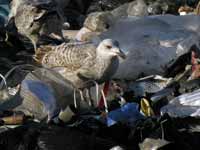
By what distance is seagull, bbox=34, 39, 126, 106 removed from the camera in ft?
16.0

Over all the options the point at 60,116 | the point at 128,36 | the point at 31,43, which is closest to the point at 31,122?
the point at 60,116

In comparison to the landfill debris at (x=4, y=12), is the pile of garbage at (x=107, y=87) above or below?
above

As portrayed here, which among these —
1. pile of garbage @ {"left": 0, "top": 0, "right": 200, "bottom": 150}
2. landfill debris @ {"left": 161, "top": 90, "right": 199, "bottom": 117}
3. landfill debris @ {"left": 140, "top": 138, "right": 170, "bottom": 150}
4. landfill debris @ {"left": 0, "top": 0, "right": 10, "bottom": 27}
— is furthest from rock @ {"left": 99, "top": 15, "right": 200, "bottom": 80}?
landfill debris @ {"left": 140, "top": 138, "right": 170, "bottom": 150}

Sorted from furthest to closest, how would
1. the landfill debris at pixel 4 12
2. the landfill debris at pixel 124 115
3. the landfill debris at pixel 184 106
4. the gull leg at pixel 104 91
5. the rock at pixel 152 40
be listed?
1. the landfill debris at pixel 4 12
2. the rock at pixel 152 40
3. the gull leg at pixel 104 91
4. the landfill debris at pixel 184 106
5. the landfill debris at pixel 124 115

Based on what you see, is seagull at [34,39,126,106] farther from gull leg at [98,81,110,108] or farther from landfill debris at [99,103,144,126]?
landfill debris at [99,103,144,126]

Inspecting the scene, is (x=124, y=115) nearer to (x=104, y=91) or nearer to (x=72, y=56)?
(x=104, y=91)

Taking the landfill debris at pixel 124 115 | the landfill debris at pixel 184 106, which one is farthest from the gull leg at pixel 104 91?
the landfill debris at pixel 184 106

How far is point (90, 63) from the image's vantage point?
4.91m

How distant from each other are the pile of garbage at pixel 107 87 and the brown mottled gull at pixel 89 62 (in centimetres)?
3

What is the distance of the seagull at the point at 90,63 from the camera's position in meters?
4.87

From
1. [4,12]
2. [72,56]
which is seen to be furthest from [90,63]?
[4,12]

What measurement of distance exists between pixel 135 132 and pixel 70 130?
384 mm

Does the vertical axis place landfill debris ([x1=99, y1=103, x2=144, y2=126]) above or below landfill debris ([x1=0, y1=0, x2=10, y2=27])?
above

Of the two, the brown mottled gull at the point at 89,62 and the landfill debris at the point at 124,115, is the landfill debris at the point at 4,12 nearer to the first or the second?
the brown mottled gull at the point at 89,62
